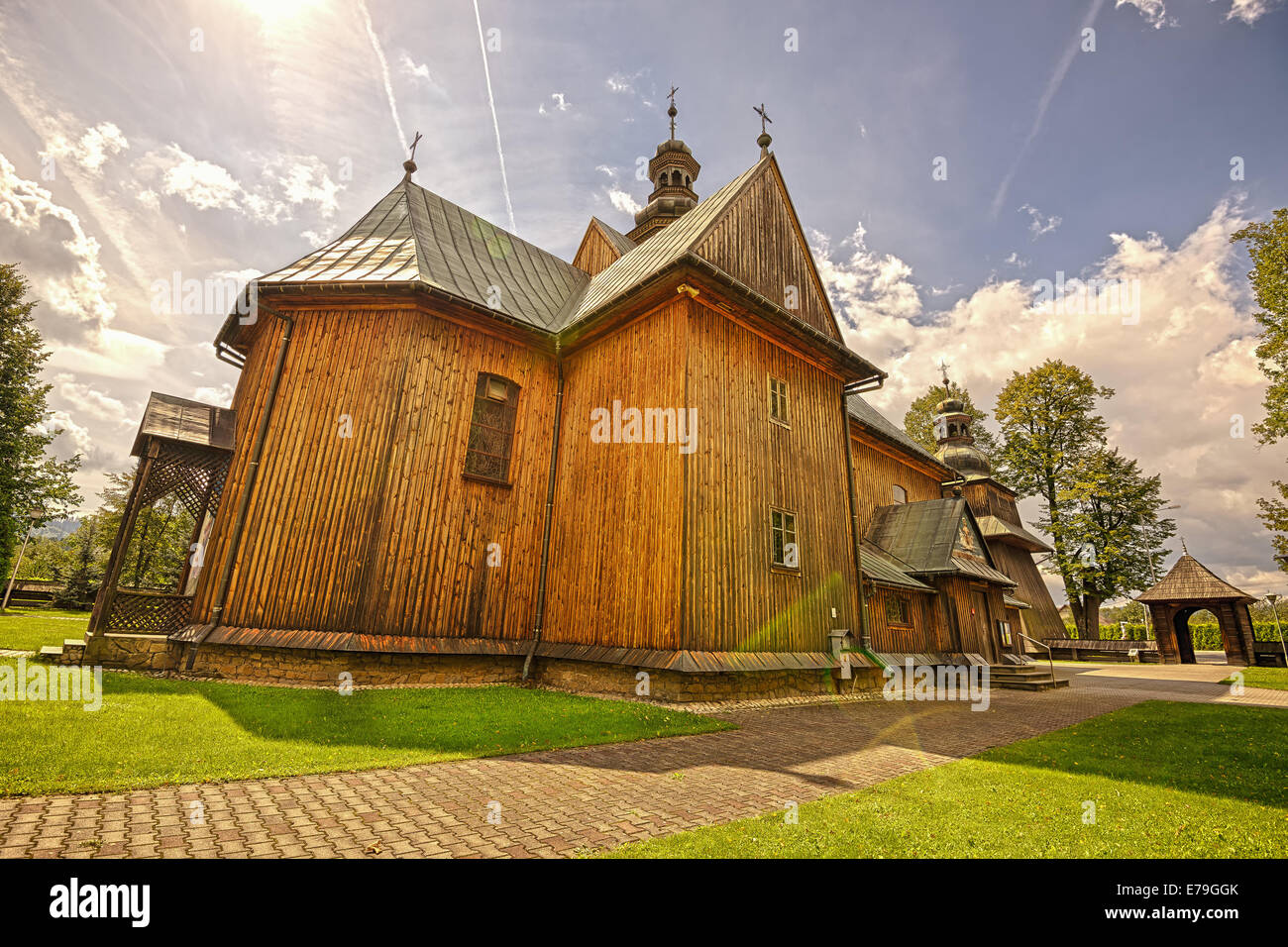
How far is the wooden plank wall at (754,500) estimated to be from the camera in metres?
10.9

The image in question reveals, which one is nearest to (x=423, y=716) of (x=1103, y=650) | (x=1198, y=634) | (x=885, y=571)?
(x=885, y=571)

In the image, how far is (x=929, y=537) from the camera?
18922mm

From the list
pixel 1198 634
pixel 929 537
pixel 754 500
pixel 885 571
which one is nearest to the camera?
pixel 754 500

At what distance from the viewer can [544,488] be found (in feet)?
44.5

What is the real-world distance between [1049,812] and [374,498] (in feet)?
35.6

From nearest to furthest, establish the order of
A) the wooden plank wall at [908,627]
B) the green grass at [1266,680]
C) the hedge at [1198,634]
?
the wooden plank wall at [908,627], the green grass at [1266,680], the hedge at [1198,634]

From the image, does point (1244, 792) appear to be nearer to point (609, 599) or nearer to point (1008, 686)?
point (609, 599)

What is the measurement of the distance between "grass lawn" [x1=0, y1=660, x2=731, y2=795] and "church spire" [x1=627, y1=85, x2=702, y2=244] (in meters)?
21.6

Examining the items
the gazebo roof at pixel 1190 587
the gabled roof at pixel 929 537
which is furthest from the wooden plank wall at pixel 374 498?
the gazebo roof at pixel 1190 587

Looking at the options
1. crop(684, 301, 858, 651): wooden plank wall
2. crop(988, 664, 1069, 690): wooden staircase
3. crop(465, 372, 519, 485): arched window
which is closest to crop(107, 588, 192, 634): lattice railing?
crop(465, 372, 519, 485): arched window

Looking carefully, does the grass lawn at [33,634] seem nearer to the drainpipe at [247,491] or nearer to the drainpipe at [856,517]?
the drainpipe at [247,491]

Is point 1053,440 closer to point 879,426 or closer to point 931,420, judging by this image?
point 931,420

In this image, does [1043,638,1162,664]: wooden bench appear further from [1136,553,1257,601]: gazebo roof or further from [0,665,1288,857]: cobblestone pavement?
[0,665,1288,857]: cobblestone pavement

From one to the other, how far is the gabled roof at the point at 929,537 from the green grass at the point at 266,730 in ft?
42.1
